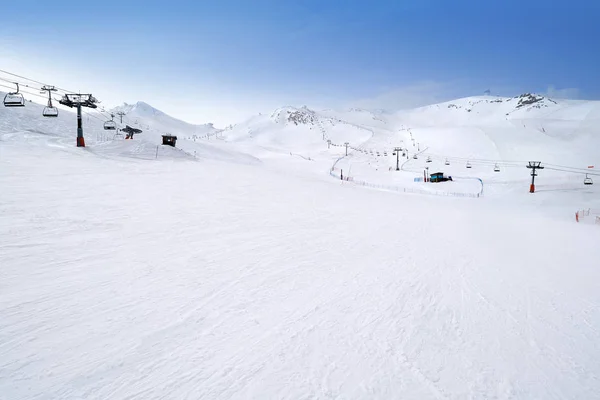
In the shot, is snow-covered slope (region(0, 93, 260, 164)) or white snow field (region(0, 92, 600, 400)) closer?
white snow field (region(0, 92, 600, 400))

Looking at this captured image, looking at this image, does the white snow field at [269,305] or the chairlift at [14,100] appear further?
the chairlift at [14,100]

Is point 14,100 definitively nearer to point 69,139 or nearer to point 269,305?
point 69,139

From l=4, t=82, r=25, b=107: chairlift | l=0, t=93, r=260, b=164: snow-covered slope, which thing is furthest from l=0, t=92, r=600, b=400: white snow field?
l=0, t=93, r=260, b=164: snow-covered slope

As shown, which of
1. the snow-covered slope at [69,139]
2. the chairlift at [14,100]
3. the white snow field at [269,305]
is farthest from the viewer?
the snow-covered slope at [69,139]

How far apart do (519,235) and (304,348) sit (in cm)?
1533

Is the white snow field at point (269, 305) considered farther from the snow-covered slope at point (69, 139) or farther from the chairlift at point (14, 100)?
the snow-covered slope at point (69, 139)

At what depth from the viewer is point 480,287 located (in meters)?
6.98

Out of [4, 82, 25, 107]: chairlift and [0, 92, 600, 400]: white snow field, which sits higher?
[4, 82, 25, 107]: chairlift

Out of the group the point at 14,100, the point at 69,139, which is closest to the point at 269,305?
the point at 14,100

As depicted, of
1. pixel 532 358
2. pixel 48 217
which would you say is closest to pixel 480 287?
pixel 532 358

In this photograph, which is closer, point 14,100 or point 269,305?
point 269,305

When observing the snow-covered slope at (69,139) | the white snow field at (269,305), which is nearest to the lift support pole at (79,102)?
the snow-covered slope at (69,139)

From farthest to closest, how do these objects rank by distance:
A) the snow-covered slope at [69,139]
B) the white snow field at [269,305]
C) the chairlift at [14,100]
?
the snow-covered slope at [69,139], the chairlift at [14,100], the white snow field at [269,305]

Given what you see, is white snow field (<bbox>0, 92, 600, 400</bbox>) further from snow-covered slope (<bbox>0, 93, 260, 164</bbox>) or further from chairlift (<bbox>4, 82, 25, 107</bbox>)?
snow-covered slope (<bbox>0, 93, 260, 164</bbox>)
